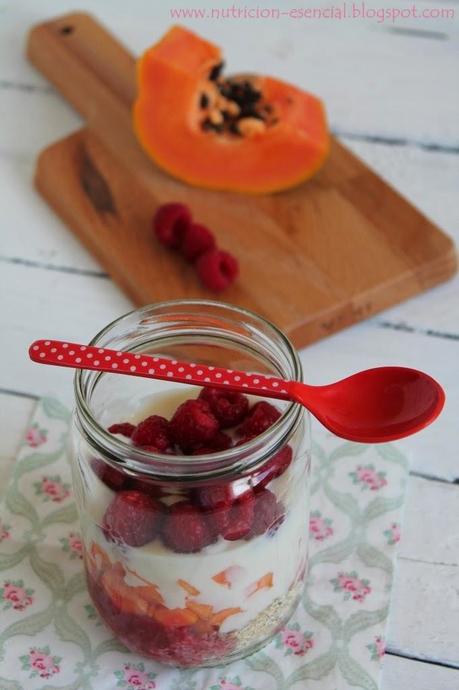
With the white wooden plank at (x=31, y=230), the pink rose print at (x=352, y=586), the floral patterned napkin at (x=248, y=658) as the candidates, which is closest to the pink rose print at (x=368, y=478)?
the floral patterned napkin at (x=248, y=658)

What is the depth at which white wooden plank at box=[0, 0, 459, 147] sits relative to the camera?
5.09ft

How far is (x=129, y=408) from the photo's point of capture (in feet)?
3.20

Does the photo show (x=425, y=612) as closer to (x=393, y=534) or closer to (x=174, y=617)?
(x=393, y=534)

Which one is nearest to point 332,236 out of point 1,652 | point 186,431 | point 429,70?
point 429,70

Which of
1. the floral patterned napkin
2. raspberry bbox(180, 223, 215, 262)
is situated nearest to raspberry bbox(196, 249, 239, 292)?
raspberry bbox(180, 223, 215, 262)

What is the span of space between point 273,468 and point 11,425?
405 millimetres

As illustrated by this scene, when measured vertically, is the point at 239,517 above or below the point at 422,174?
above

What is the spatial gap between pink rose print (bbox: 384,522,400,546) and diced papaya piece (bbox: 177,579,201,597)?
0.85 feet

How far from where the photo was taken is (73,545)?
1.02 m

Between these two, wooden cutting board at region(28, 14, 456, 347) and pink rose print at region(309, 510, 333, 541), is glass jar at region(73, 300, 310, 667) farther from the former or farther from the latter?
wooden cutting board at region(28, 14, 456, 347)

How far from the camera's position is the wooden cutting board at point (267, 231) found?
1.25 m

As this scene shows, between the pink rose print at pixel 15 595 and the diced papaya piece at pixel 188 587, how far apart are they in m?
0.21

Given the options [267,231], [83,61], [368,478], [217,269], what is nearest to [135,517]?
[368,478]

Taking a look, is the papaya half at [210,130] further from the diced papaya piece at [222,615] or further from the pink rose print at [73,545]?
the diced papaya piece at [222,615]
